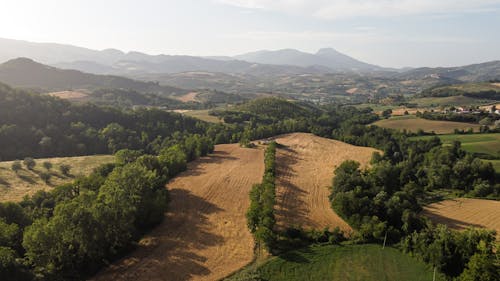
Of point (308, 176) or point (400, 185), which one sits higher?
point (400, 185)

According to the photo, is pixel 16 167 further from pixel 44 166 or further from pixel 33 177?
pixel 33 177

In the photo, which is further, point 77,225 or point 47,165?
point 47,165

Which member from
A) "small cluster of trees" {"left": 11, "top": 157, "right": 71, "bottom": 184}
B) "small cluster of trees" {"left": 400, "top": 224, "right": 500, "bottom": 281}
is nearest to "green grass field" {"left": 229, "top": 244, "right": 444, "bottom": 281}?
"small cluster of trees" {"left": 400, "top": 224, "right": 500, "bottom": 281}

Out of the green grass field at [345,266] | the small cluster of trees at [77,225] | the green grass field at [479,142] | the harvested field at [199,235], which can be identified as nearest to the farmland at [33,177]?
the small cluster of trees at [77,225]

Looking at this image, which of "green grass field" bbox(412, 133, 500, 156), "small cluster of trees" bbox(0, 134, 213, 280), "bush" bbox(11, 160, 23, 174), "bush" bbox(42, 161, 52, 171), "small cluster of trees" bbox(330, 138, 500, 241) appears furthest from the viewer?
"green grass field" bbox(412, 133, 500, 156)

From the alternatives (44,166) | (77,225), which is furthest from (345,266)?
(44,166)

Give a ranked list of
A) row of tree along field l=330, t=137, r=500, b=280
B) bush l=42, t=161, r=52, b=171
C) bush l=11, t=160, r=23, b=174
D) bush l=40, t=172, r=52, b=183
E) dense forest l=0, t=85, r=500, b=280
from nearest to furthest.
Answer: dense forest l=0, t=85, r=500, b=280 → row of tree along field l=330, t=137, r=500, b=280 → bush l=40, t=172, r=52, b=183 → bush l=11, t=160, r=23, b=174 → bush l=42, t=161, r=52, b=171

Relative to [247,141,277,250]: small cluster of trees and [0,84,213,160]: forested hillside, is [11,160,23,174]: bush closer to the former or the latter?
[0,84,213,160]: forested hillside
